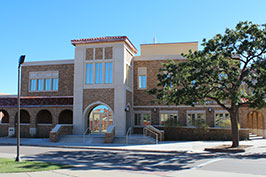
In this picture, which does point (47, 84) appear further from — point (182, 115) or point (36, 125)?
point (182, 115)

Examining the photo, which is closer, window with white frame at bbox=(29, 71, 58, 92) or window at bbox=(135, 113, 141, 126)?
window at bbox=(135, 113, 141, 126)

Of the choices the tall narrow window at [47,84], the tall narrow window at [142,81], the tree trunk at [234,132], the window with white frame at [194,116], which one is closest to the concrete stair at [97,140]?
the window with white frame at [194,116]

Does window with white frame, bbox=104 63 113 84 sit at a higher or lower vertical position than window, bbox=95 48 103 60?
lower

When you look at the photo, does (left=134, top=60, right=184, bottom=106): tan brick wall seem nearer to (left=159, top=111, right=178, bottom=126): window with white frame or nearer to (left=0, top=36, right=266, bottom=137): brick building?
(left=0, top=36, right=266, bottom=137): brick building

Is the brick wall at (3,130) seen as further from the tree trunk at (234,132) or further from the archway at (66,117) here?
the tree trunk at (234,132)

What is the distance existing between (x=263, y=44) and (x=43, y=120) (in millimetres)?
23365

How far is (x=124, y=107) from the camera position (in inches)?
987

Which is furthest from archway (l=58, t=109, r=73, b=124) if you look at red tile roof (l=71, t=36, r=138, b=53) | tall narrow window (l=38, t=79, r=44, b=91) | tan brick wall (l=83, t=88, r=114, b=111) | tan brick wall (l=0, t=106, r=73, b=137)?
red tile roof (l=71, t=36, r=138, b=53)

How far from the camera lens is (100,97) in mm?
25750

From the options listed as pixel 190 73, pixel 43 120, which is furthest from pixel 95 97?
pixel 190 73

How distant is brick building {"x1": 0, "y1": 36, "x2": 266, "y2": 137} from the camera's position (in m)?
25.6

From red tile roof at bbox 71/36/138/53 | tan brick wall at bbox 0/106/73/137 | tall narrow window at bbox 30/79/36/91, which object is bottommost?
tan brick wall at bbox 0/106/73/137

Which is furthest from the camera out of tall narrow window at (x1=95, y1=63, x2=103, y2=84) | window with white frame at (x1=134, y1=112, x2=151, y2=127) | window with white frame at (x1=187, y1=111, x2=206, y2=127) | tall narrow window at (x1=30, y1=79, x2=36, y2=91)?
tall narrow window at (x1=30, y1=79, x2=36, y2=91)

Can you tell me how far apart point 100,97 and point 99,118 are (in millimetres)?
2464
